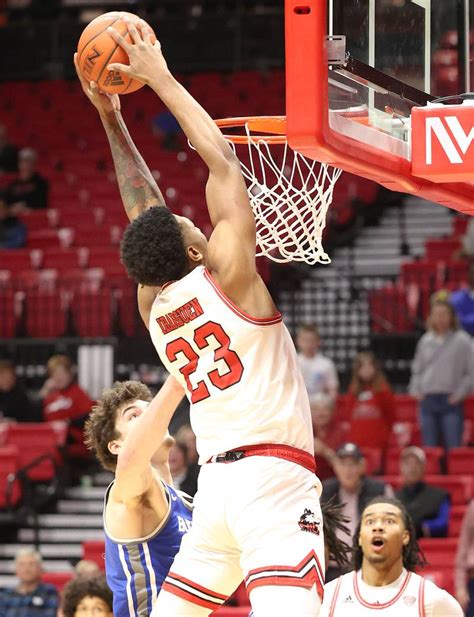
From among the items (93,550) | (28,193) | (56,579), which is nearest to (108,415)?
→ (56,579)

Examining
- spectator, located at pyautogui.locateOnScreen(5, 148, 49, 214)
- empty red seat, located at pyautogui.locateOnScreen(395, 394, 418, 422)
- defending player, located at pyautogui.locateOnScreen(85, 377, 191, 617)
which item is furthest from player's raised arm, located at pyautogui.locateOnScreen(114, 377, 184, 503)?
spectator, located at pyautogui.locateOnScreen(5, 148, 49, 214)

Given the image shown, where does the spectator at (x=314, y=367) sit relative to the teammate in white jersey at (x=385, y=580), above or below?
above

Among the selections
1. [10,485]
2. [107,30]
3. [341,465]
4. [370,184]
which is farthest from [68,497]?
[107,30]

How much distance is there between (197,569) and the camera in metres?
4.11

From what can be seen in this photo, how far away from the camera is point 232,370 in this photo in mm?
4109

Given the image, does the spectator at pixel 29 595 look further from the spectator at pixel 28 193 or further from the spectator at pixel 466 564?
the spectator at pixel 28 193

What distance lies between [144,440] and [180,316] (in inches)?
19.8

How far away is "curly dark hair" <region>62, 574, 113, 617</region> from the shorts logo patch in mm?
1928

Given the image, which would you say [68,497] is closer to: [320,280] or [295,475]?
[320,280]

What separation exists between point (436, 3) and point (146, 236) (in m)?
1.45

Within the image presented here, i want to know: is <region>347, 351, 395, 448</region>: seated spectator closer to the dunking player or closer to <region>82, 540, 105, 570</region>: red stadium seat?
<region>82, 540, 105, 570</region>: red stadium seat

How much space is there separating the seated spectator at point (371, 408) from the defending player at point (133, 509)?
550 centimetres

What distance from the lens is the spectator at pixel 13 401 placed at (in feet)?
37.7

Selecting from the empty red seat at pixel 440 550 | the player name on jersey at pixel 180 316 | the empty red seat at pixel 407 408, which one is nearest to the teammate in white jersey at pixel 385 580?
the player name on jersey at pixel 180 316
